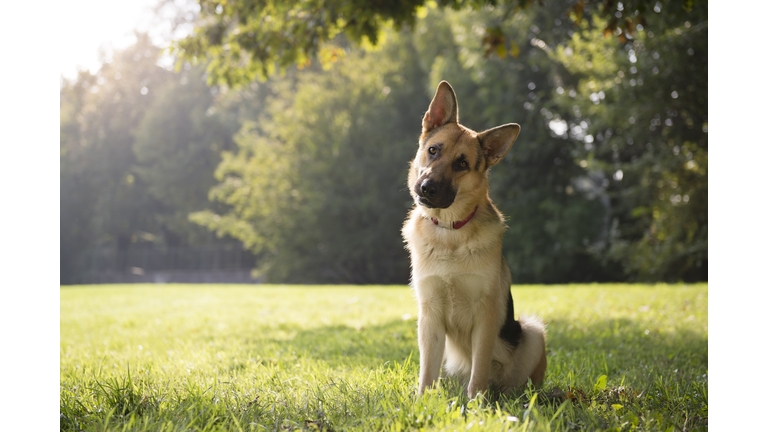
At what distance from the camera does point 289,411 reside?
9.56 ft

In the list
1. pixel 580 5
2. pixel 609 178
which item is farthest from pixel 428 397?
pixel 609 178

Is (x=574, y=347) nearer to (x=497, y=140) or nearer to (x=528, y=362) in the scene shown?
(x=528, y=362)

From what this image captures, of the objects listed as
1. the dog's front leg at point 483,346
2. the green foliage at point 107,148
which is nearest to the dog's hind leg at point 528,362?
the dog's front leg at point 483,346

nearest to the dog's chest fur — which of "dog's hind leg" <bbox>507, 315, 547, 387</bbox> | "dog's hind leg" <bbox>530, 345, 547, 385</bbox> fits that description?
"dog's hind leg" <bbox>507, 315, 547, 387</bbox>

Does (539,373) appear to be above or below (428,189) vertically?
below

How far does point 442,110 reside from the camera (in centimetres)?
364

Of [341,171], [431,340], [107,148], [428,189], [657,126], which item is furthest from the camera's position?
[107,148]

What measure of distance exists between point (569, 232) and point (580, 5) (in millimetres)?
13793

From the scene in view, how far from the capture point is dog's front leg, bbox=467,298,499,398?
127 inches

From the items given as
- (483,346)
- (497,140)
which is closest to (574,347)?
(483,346)

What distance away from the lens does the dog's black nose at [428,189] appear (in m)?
3.17

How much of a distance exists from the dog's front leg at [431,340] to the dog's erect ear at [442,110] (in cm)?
127

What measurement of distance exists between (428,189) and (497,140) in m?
0.70

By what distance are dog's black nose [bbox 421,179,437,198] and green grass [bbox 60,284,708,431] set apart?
3.86 feet
